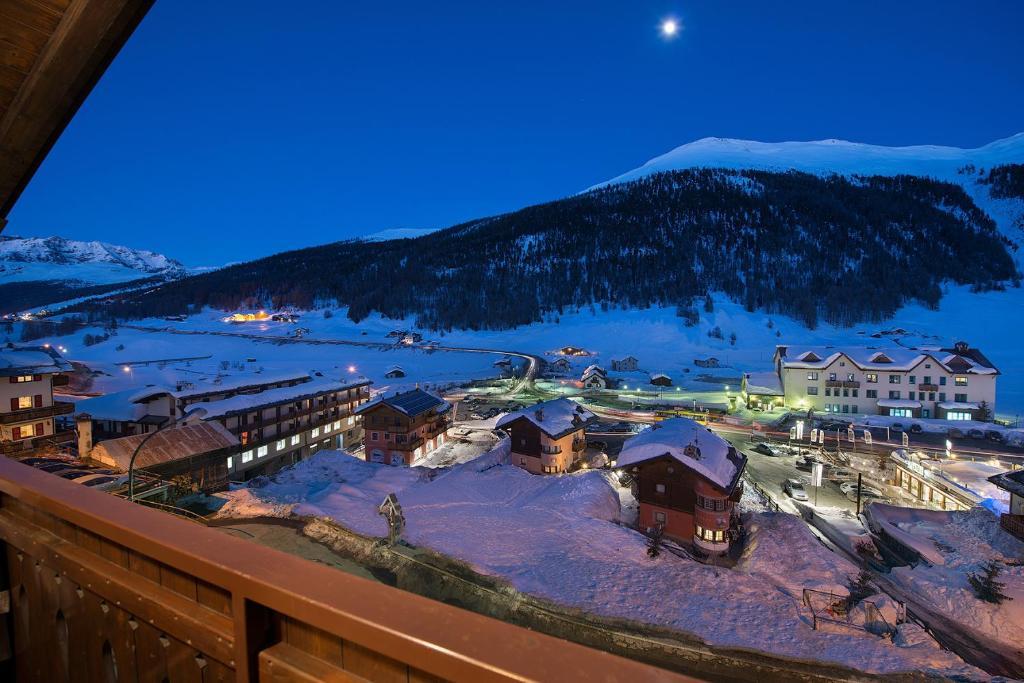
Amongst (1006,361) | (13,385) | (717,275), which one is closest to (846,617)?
(13,385)

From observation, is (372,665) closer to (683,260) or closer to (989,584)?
(989,584)

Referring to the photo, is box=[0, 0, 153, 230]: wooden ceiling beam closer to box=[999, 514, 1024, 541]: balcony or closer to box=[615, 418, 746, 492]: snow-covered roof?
box=[615, 418, 746, 492]: snow-covered roof

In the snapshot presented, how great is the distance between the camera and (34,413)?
24.2m

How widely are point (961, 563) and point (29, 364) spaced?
41076mm

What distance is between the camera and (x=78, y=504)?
6.55 ft

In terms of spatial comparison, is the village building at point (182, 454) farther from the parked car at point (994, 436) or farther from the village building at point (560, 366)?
the parked car at point (994, 436)

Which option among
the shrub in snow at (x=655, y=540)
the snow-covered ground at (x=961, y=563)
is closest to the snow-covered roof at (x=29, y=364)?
the shrub in snow at (x=655, y=540)

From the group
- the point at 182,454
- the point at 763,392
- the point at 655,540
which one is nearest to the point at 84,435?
the point at 182,454

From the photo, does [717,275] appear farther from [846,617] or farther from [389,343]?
[846,617]

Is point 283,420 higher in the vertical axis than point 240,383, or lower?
lower

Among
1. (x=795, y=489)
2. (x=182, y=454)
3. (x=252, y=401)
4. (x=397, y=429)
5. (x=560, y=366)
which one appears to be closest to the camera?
(x=182, y=454)

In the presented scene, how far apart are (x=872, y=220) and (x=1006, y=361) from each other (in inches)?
2866

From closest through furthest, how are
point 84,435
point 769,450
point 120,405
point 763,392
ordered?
point 84,435 < point 120,405 < point 769,450 < point 763,392

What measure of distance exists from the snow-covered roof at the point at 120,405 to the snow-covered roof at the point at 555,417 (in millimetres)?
19597
